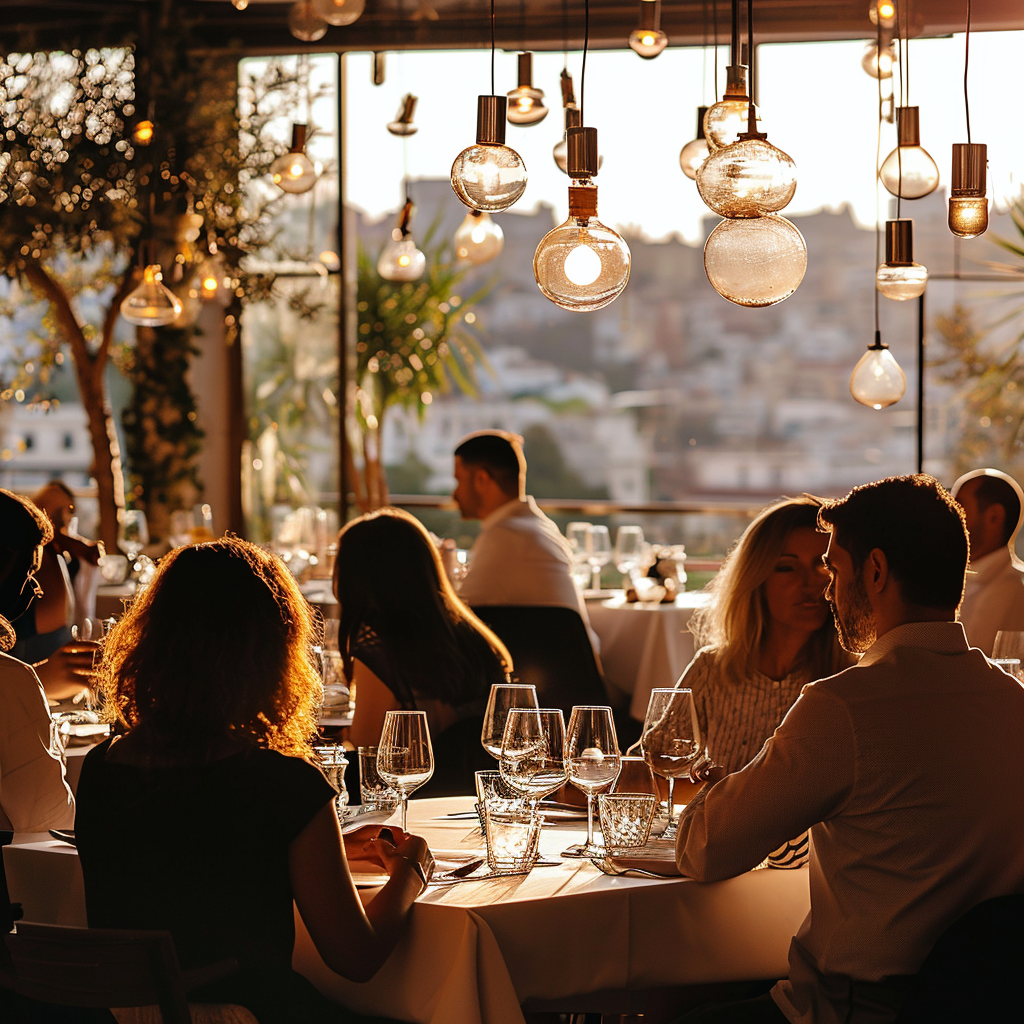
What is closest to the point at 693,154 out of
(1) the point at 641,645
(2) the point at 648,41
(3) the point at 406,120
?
(2) the point at 648,41

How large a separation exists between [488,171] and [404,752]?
1.02m

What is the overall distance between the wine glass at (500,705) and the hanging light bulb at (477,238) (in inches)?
128

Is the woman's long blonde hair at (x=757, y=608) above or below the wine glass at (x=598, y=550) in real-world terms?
above

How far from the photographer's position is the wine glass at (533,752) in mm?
2178

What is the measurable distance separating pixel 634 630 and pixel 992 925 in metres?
3.64

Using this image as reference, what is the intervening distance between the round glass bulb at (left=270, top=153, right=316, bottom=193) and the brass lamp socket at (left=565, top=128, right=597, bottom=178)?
290 centimetres

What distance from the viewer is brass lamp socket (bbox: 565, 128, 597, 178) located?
229cm

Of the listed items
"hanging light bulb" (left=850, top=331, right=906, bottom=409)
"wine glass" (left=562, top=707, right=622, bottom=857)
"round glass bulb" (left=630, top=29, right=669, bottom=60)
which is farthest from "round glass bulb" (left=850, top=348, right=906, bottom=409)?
"wine glass" (left=562, top=707, right=622, bottom=857)

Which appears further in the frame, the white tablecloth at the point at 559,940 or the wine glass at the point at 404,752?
the wine glass at the point at 404,752

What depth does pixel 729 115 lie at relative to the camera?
7.67ft

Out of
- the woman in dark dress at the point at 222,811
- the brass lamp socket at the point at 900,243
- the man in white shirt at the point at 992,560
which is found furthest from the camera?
the man in white shirt at the point at 992,560

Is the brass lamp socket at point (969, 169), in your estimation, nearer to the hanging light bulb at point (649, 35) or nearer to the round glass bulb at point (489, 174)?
the round glass bulb at point (489, 174)

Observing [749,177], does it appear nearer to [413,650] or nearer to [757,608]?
[757,608]

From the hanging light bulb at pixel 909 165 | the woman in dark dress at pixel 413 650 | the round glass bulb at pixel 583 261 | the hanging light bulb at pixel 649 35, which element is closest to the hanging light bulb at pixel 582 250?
the round glass bulb at pixel 583 261
